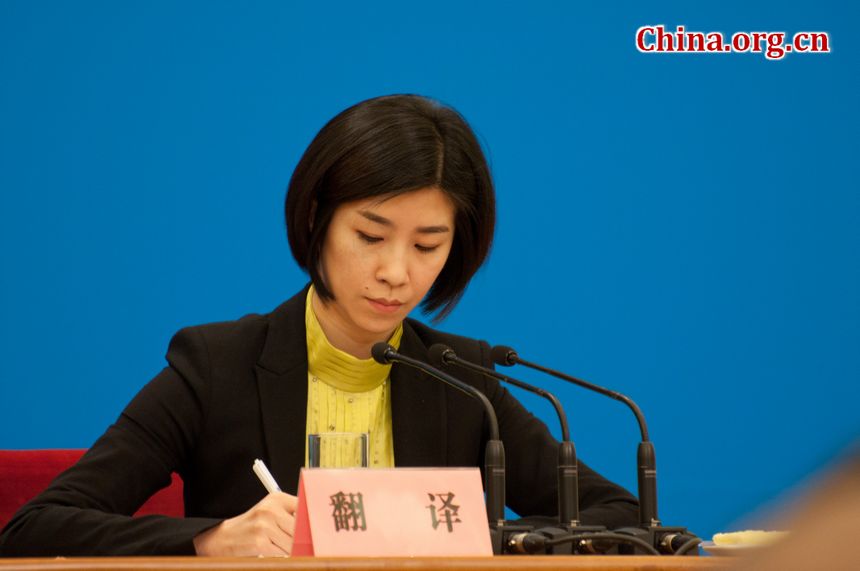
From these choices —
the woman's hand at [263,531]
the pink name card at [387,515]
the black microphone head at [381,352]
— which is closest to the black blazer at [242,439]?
the woman's hand at [263,531]

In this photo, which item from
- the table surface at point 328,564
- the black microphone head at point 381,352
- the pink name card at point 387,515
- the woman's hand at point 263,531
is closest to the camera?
the table surface at point 328,564

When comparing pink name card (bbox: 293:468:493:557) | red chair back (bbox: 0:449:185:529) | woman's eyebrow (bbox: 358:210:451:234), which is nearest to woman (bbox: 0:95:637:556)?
woman's eyebrow (bbox: 358:210:451:234)

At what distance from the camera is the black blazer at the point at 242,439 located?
143cm

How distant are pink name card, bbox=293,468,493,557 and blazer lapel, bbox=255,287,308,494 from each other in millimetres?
580

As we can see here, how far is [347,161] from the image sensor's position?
1632mm

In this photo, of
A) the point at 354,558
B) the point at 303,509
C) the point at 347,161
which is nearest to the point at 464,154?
the point at 347,161

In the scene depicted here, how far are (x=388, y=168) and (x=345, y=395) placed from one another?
1.23 ft

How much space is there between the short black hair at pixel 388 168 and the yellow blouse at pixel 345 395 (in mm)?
89

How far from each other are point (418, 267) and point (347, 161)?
193 mm

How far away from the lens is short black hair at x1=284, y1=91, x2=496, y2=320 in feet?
5.31

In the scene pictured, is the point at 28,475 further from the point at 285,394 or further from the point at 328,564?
the point at 328,564

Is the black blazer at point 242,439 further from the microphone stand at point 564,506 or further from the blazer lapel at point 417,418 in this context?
the microphone stand at point 564,506
